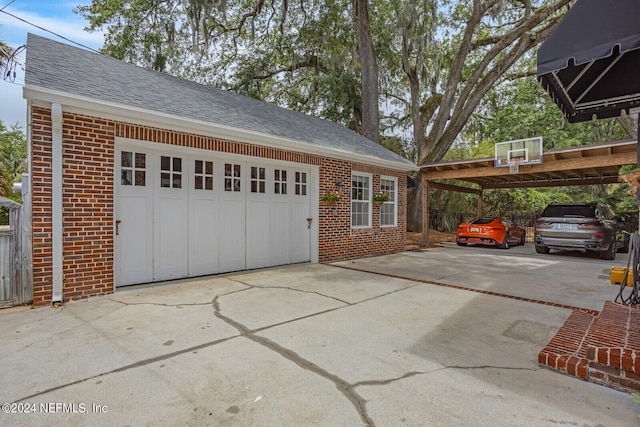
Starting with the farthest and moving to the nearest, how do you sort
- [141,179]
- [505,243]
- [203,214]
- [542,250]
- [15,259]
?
[505,243] → [542,250] → [203,214] → [141,179] → [15,259]

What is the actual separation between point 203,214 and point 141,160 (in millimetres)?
1323

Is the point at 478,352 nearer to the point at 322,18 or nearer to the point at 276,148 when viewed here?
the point at 276,148

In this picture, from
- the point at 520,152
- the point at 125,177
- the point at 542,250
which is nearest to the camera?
the point at 125,177

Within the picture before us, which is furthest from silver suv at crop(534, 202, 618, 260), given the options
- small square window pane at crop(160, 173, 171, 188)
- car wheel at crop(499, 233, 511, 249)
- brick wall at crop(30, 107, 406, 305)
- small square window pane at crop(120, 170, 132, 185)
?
small square window pane at crop(120, 170, 132, 185)

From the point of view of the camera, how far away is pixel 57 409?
6.68 feet

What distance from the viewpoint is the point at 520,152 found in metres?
9.30

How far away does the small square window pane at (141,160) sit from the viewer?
203 inches

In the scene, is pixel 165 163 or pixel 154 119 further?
pixel 165 163

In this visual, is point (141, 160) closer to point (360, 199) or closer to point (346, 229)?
point (346, 229)

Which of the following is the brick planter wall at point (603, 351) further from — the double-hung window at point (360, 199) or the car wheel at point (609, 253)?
the car wheel at point (609, 253)

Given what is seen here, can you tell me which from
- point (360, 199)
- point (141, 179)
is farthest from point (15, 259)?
point (360, 199)

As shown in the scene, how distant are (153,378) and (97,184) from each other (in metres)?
3.29

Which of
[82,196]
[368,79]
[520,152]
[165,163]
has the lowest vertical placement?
[82,196]

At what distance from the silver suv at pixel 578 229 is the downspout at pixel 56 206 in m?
11.0
